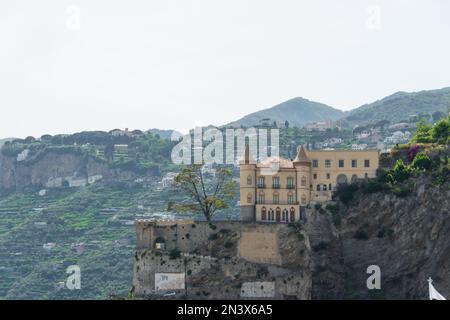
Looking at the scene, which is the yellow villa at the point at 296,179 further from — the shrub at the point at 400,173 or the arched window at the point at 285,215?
the shrub at the point at 400,173

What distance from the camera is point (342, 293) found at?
283 feet

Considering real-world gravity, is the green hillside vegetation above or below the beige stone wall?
above

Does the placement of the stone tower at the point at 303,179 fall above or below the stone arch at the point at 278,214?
above

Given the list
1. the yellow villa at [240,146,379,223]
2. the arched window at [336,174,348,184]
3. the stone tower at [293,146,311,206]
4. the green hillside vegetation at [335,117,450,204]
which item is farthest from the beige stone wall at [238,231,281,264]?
the arched window at [336,174,348,184]

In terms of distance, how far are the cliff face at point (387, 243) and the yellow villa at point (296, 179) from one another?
1.87m

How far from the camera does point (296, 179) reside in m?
87.1

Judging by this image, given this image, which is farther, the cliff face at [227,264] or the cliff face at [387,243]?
the cliff face at [387,243]

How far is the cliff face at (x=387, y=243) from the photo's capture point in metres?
85.9

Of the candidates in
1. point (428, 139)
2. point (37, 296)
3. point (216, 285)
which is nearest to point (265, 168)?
point (216, 285)

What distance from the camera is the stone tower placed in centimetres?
8669

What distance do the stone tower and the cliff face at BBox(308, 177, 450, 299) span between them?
1535 mm

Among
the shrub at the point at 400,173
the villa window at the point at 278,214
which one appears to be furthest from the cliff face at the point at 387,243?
the villa window at the point at 278,214

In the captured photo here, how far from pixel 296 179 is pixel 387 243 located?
9496mm

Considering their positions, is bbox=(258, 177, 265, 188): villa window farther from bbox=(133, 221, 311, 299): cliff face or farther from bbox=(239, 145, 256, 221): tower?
bbox=(133, 221, 311, 299): cliff face
